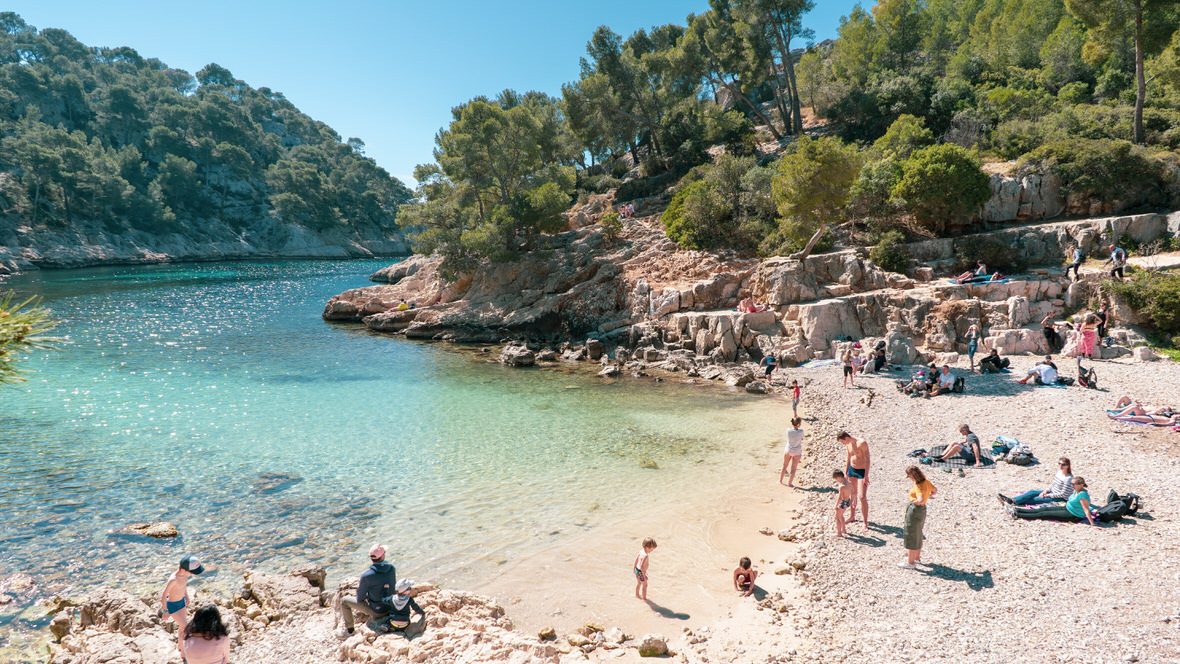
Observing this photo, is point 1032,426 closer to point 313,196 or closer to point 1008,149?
point 1008,149

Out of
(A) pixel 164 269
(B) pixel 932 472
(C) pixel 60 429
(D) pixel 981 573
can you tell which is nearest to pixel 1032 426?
(B) pixel 932 472

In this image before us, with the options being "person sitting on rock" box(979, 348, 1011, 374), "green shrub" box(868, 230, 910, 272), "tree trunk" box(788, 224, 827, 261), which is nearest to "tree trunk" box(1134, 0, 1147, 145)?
"green shrub" box(868, 230, 910, 272)

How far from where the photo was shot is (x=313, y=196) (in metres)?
121

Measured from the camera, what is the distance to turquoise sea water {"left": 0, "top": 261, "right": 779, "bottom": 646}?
11.6 metres

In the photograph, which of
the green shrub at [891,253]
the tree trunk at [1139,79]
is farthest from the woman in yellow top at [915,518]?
the tree trunk at [1139,79]

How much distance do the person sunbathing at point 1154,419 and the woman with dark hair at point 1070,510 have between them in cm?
714

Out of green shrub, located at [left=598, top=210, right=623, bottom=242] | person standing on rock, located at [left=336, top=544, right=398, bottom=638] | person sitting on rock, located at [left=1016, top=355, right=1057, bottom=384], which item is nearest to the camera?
person standing on rock, located at [left=336, top=544, right=398, bottom=638]

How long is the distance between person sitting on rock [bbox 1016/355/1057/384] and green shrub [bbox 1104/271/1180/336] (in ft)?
20.8

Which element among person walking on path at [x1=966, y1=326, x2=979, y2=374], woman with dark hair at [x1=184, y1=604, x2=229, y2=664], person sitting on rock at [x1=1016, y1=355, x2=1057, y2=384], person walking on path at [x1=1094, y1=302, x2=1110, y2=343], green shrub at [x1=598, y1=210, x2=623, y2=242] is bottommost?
woman with dark hair at [x1=184, y1=604, x2=229, y2=664]

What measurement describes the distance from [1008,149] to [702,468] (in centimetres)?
3478

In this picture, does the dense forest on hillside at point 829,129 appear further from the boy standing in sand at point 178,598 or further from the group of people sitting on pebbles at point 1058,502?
the boy standing in sand at point 178,598

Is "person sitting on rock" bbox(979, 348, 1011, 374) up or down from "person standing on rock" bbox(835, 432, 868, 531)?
up

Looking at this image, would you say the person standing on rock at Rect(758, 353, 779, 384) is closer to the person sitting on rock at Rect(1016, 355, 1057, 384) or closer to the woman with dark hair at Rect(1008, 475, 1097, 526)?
the person sitting on rock at Rect(1016, 355, 1057, 384)

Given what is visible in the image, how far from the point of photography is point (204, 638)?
6367 mm
